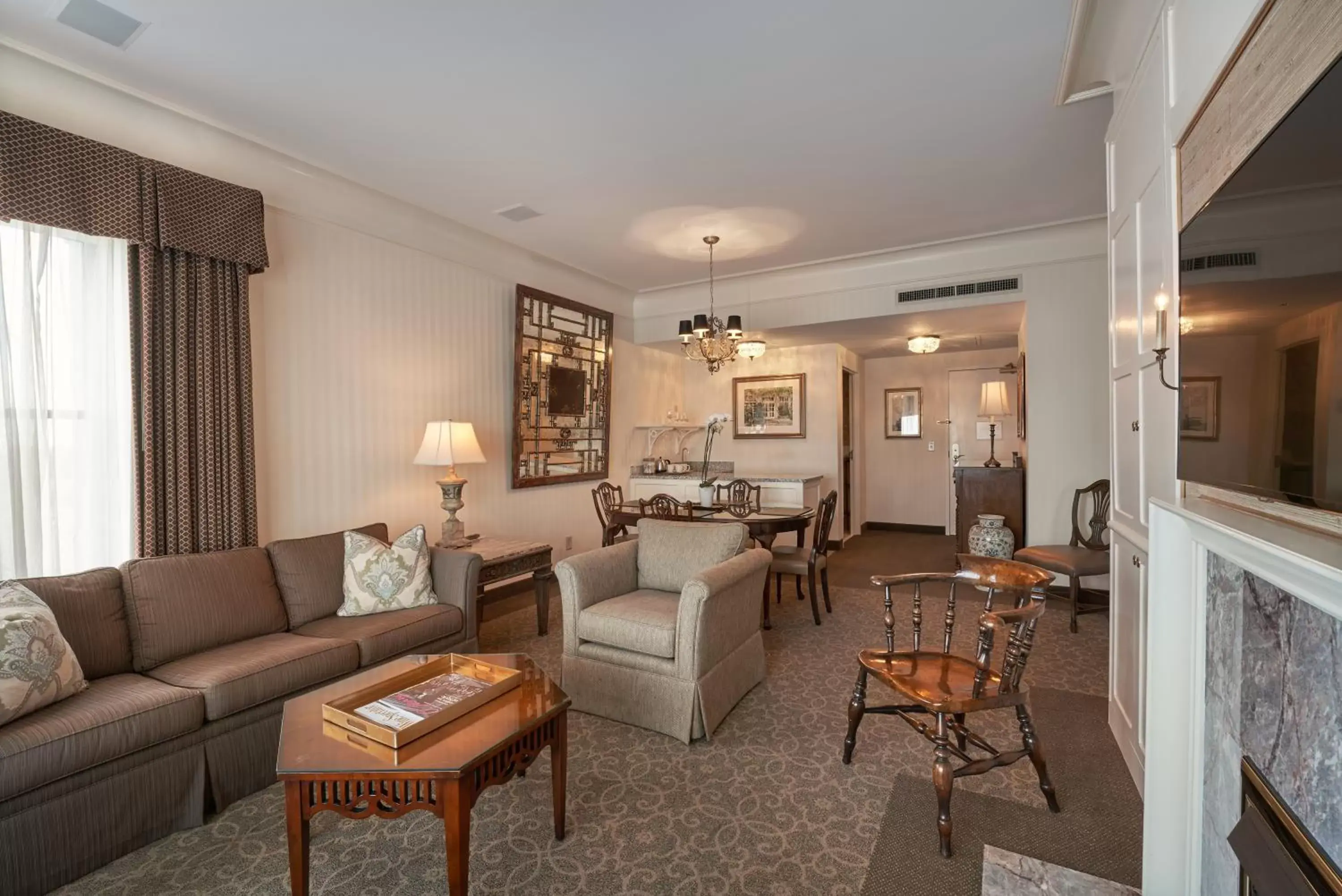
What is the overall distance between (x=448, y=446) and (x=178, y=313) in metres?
1.50

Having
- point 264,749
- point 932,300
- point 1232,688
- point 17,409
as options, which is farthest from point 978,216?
point 17,409

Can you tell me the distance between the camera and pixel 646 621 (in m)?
2.80

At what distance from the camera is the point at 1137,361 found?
233 centimetres

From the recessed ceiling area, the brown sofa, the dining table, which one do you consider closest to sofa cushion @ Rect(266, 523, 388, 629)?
the brown sofa

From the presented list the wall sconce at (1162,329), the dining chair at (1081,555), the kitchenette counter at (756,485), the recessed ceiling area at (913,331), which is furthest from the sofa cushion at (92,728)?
the recessed ceiling area at (913,331)

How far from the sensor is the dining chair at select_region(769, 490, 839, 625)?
14.2 feet

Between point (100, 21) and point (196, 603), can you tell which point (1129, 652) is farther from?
point (100, 21)

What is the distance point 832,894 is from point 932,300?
4.62 m

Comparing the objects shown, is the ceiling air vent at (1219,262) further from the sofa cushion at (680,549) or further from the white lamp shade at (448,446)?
the white lamp shade at (448,446)

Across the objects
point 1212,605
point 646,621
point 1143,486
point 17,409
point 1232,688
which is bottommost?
point 646,621

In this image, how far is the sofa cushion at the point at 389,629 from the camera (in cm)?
280

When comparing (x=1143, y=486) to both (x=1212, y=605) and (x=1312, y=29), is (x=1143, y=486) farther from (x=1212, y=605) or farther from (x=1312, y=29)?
(x=1312, y=29)

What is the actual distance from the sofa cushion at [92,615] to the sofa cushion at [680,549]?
2216 mm

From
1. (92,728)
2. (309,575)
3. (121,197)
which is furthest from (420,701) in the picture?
(121,197)
